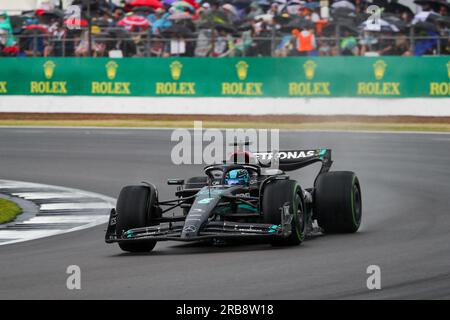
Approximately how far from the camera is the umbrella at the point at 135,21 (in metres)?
31.2

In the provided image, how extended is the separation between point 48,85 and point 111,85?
1.93m

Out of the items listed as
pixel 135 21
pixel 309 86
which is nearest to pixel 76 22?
pixel 135 21

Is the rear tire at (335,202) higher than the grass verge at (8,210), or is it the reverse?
the rear tire at (335,202)

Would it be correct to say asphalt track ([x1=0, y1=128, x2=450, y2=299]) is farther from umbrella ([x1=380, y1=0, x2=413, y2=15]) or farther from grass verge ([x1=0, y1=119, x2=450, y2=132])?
umbrella ([x1=380, y1=0, x2=413, y2=15])

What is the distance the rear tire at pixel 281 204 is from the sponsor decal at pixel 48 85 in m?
20.8

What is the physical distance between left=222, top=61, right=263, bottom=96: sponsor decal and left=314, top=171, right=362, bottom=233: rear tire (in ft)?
57.4

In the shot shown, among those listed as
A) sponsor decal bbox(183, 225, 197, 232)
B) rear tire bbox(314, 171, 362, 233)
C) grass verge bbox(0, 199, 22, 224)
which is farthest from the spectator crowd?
sponsor decal bbox(183, 225, 197, 232)

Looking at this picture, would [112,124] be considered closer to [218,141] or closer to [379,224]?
[218,141]

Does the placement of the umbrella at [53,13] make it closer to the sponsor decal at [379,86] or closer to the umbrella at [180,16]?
the umbrella at [180,16]

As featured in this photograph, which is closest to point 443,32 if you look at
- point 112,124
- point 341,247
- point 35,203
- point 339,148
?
point 339,148

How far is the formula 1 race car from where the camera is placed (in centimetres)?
1051

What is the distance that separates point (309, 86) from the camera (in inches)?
1134

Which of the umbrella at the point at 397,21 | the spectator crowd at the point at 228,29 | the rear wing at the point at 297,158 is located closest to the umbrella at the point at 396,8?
the spectator crowd at the point at 228,29

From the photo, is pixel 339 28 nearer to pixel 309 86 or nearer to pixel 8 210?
pixel 309 86
